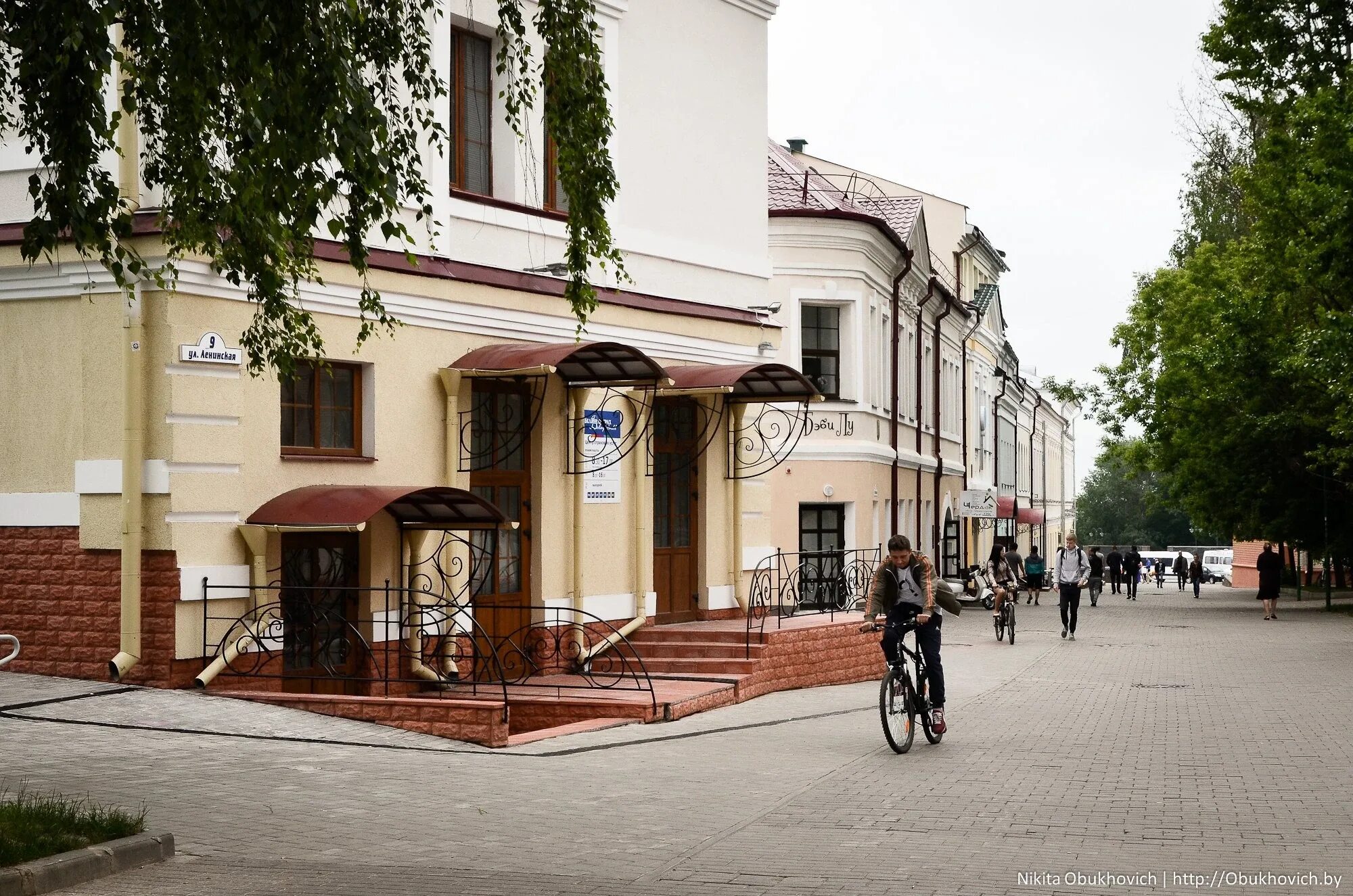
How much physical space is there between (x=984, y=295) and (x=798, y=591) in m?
34.5

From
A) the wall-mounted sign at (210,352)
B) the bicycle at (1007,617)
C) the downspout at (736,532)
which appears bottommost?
the bicycle at (1007,617)

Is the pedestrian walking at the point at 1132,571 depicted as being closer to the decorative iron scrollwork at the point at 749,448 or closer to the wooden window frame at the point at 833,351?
the wooden window frame at the point at 833,351

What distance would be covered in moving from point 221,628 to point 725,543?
889 cm

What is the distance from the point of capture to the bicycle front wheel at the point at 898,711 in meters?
13.5

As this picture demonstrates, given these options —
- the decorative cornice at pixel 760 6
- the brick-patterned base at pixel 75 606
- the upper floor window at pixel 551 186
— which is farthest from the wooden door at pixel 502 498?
the decorative cornice at pixel 760 6

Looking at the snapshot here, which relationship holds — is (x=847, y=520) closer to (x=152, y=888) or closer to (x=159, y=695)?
(x=159, y=695)

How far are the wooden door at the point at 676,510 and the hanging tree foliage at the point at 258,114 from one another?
9.92m

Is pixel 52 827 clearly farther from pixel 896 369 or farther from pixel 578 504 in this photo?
pixel 896 369

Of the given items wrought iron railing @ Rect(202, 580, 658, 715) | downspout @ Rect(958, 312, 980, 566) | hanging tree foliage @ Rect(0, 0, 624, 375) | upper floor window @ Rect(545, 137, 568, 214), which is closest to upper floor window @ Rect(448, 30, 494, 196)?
upper floor window @ Rect(545, 137, 568, 214)

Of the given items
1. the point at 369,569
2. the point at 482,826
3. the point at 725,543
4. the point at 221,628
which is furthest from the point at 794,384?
the point at 482,826

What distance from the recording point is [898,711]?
13680 millimetres

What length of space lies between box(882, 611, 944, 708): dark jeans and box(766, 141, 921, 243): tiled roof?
58.8 ft

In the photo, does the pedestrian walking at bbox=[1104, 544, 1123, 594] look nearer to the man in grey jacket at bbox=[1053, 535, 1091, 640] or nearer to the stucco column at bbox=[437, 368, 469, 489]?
the man in grey jacket at bbox=[1053, 535, 1091, 640]

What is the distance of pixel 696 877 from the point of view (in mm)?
8289
